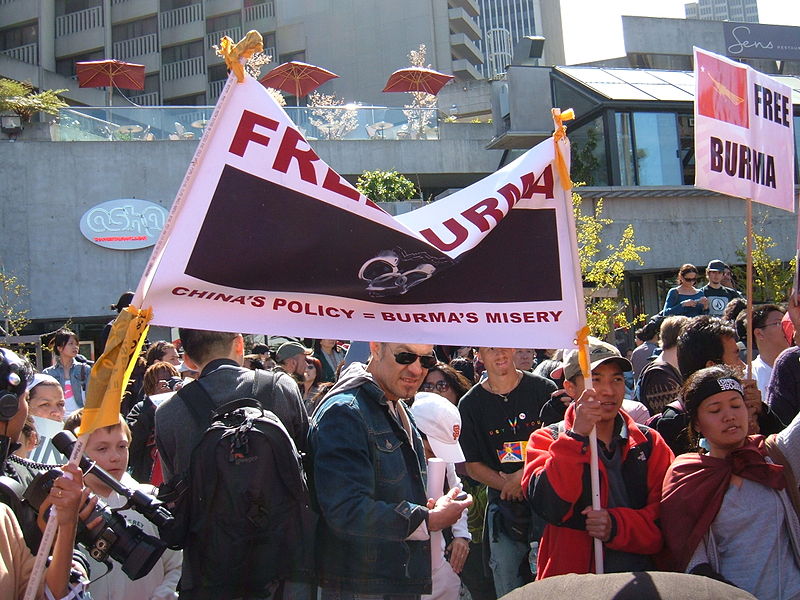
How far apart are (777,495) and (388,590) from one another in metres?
1.75

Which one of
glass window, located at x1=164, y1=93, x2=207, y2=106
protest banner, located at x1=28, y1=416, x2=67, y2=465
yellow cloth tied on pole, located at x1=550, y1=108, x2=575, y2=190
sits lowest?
protest banner, located at x1=28, y1=416, x2=67, y2=465

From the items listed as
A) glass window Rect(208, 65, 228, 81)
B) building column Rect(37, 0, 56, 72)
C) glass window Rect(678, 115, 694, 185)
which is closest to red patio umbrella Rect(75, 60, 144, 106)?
building column Rect(37, 0, 56, 72)

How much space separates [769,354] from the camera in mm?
6211

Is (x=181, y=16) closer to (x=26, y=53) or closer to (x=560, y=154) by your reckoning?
(x=26, y=53)

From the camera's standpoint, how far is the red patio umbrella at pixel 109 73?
1523 inches

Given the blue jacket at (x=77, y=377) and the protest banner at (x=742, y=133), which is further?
the blue jacket at (x=77, y=377)

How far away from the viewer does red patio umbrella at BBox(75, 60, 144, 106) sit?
3869 cm

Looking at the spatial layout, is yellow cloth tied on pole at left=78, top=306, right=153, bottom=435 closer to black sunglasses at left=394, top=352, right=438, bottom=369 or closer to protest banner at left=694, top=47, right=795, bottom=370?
black sunglasses at left=394, top=352, right=438, bottom=369

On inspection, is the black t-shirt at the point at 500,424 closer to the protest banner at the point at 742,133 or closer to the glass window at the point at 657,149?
the protest banner at the point at 742,133

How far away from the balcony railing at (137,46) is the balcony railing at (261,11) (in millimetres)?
5805

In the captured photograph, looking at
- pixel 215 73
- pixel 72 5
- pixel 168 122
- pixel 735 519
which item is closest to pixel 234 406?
pixel 735 519

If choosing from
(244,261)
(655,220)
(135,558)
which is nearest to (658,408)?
(244,261)

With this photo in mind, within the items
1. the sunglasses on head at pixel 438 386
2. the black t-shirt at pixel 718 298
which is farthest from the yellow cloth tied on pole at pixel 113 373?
the black t-shirt at pixel 718 298

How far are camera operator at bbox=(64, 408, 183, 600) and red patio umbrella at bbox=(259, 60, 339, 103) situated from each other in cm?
3407
